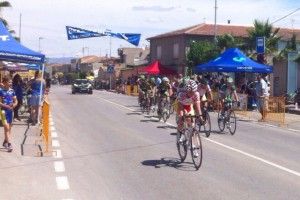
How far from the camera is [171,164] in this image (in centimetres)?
1130

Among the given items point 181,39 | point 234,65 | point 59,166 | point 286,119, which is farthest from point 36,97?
point 181,39

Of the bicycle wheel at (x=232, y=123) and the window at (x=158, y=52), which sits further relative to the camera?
the window at (x=158, y=52)

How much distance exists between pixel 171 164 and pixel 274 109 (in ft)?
46.2

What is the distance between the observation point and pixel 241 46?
135ft

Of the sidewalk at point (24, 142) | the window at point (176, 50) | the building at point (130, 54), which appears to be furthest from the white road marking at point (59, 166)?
the building at point (130, 54)

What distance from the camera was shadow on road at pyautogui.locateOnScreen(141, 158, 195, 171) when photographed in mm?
10922

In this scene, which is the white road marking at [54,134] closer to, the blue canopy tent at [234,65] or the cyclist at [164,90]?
the cyclist at [164,90]

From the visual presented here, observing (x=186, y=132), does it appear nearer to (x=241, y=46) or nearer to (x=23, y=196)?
(x=23, y=196)

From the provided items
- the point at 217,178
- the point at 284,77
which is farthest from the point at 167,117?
the point at 284,77

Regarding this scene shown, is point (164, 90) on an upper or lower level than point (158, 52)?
lower

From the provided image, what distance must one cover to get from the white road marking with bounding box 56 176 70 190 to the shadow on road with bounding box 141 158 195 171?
208 centimetres

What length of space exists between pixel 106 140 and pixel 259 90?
10465 millimetres

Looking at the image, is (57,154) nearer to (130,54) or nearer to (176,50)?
(176,50)

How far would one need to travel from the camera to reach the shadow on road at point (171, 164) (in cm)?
1092
